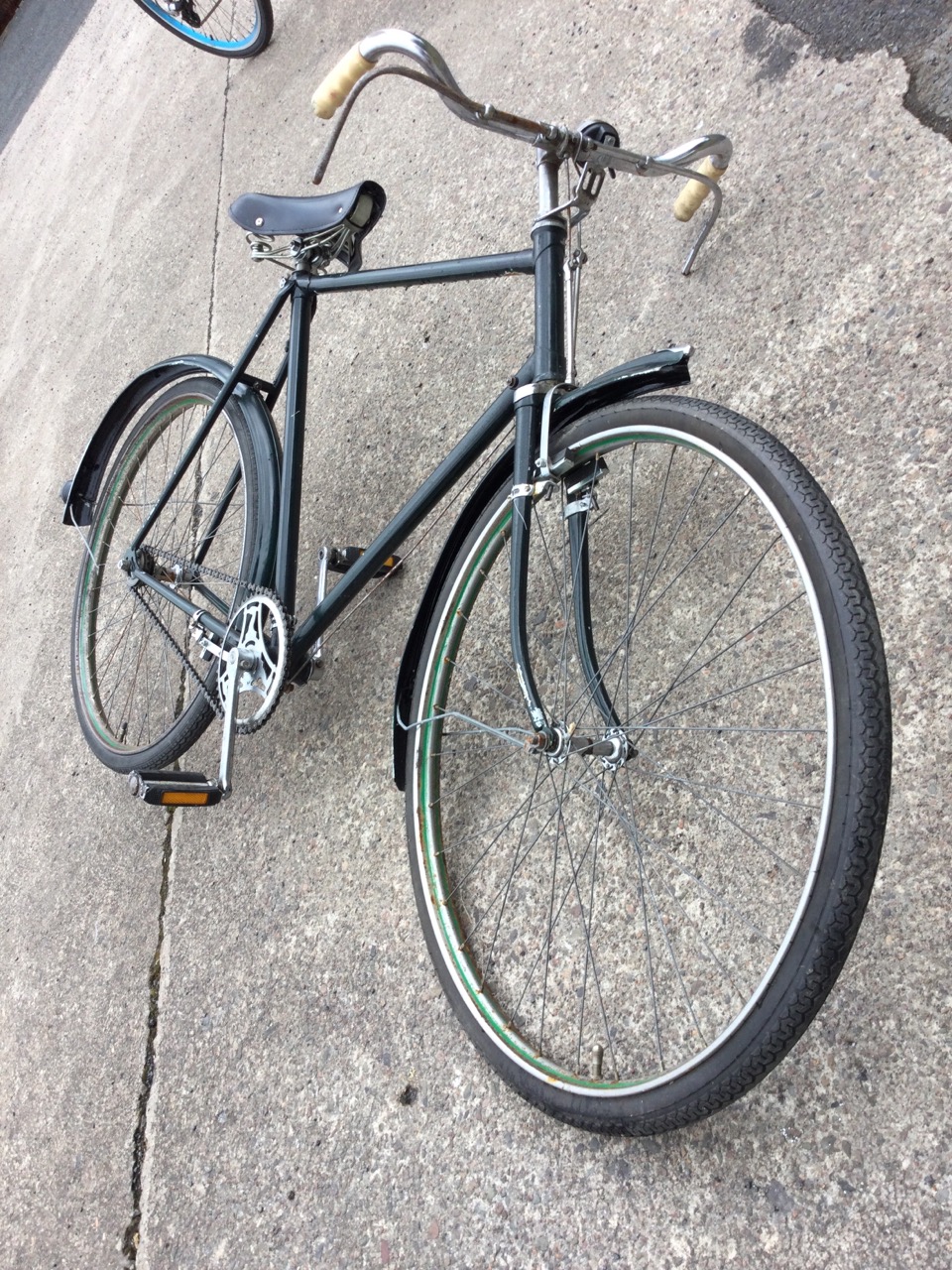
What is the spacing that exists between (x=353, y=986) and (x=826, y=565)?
55.4 inches

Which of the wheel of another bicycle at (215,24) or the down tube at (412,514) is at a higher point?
the wheel of another bicycle at (215,24)

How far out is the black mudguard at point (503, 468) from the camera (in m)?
1.41

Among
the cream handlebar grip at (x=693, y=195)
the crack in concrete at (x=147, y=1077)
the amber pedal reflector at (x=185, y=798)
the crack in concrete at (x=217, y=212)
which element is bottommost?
the crack in concrete at (x=147, y=1077)

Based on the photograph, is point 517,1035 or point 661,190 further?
point 661,190

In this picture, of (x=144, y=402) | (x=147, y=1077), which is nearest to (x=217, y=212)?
(x=144, y=402)

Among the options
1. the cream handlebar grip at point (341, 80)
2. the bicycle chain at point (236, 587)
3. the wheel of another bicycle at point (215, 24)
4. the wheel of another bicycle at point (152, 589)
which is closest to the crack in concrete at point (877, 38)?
the cream handlebar grip at point (341, 80)

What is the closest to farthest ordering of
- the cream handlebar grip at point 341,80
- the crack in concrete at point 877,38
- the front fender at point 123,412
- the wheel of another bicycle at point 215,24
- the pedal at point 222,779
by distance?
the cream handlebar grip at point 341,80 → the crack in concrete at point 877,38 → the pedal at point 222,779 → the front fender at point 123,412 → the wheel of another bicycle at point 215,24

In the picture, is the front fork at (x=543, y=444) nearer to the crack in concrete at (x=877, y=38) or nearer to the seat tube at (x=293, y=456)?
the seat tube at (x=293, y=456)

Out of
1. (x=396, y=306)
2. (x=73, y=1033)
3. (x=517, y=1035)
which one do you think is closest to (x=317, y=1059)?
(x=517, y=1035)

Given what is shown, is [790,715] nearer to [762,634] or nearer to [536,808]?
[762,634]

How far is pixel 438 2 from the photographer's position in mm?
3139

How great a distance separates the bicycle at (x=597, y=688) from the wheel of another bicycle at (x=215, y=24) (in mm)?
2410

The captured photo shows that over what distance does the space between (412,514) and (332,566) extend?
1.44 feet

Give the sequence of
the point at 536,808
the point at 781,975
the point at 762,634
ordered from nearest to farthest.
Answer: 1. the point at 781,975
2. the point at 762,634
3. the point at 536,808
